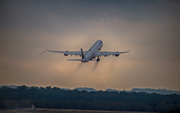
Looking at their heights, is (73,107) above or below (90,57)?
below

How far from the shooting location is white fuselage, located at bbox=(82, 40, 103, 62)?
150 meters

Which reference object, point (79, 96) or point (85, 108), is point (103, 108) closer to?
point (85, 108)

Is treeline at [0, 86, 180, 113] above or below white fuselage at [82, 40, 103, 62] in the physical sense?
below

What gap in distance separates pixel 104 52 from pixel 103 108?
27.6 m

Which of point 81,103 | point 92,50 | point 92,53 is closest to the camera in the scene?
point 92,53

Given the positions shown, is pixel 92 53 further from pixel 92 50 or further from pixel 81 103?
pixel 81 103

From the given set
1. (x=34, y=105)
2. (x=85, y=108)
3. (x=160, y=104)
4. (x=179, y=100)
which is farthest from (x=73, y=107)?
(x=179, y=100)

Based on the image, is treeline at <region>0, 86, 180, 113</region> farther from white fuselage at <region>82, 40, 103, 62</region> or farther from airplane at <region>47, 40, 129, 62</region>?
white fuselage at <region>82, 40, 103, 62</region>

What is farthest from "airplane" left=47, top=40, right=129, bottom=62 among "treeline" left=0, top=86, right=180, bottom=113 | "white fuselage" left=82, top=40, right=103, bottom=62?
"treeline" left=0, top=86, right=180, bottom=113

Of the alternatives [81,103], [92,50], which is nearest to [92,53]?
[92,50]

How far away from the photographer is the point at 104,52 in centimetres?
16150

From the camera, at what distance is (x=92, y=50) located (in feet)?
524

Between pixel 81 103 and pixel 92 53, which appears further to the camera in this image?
pixel 81 103

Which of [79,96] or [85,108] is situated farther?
[79,96]
